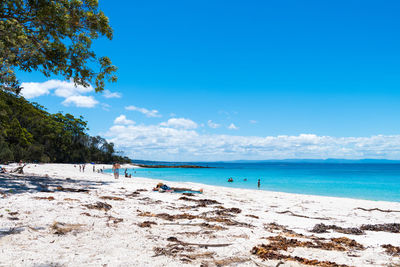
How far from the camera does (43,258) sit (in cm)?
451

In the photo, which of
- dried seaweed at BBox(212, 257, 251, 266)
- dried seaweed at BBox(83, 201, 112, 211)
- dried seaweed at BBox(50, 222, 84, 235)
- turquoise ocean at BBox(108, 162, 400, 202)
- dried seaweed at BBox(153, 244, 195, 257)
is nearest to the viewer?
dried seaweed at BBox(212, 257, 251, 266)

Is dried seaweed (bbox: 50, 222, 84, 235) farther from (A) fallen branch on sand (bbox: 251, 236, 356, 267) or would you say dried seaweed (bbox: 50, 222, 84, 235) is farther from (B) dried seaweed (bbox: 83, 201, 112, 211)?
(A) fallen branch on sand (bbox: 251, 236, 356, 267)

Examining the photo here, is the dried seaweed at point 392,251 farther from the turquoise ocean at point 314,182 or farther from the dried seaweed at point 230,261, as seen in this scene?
the turquoise ocean at point 314,182

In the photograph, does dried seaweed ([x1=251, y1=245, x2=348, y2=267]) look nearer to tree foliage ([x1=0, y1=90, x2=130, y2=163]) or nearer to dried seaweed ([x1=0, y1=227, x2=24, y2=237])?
dried seaweed ([x1=0, y1=227, x2=24, y2=237])

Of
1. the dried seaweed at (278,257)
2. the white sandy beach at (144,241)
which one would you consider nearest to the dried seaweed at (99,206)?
the white sandy beach at (144,241)

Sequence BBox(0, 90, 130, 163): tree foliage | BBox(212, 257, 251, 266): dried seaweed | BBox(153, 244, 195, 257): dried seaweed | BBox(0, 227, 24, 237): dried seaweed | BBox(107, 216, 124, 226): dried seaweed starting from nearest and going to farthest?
BBox(212, 257, 251, 266): dried seaweed → BBox(153, 244, 195, 257): dried seaweed → BBox(0, 227, 24, 237): dried seaweed → BBox(107, 216, 124, 226): dried seaweed → BBox(0, 90, 130, 163): tree foliage

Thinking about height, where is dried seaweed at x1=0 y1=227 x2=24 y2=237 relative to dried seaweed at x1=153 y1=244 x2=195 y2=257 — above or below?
above

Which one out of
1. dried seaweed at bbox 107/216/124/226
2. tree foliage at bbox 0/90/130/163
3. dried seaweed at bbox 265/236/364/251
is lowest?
dried seaweed at bbox 265/236/364/251

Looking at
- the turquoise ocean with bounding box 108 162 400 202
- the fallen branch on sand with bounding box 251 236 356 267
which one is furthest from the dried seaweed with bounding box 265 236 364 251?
the turquoise ocean with bounding box 108 162 400 202

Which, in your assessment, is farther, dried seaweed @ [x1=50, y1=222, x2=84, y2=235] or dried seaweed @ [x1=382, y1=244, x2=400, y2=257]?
dried seaweed @ [x1=50, y1=222, x2=84, y2=235]

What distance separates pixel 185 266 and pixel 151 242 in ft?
4.86

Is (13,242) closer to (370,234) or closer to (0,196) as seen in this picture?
(0,196)

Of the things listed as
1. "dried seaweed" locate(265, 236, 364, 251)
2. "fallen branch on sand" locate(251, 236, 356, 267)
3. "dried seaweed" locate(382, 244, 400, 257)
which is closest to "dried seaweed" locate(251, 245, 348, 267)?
"fallen branch on sand" locate(251, 236, 356, 267)

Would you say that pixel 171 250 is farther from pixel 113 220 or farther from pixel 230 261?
pixel 113 220
